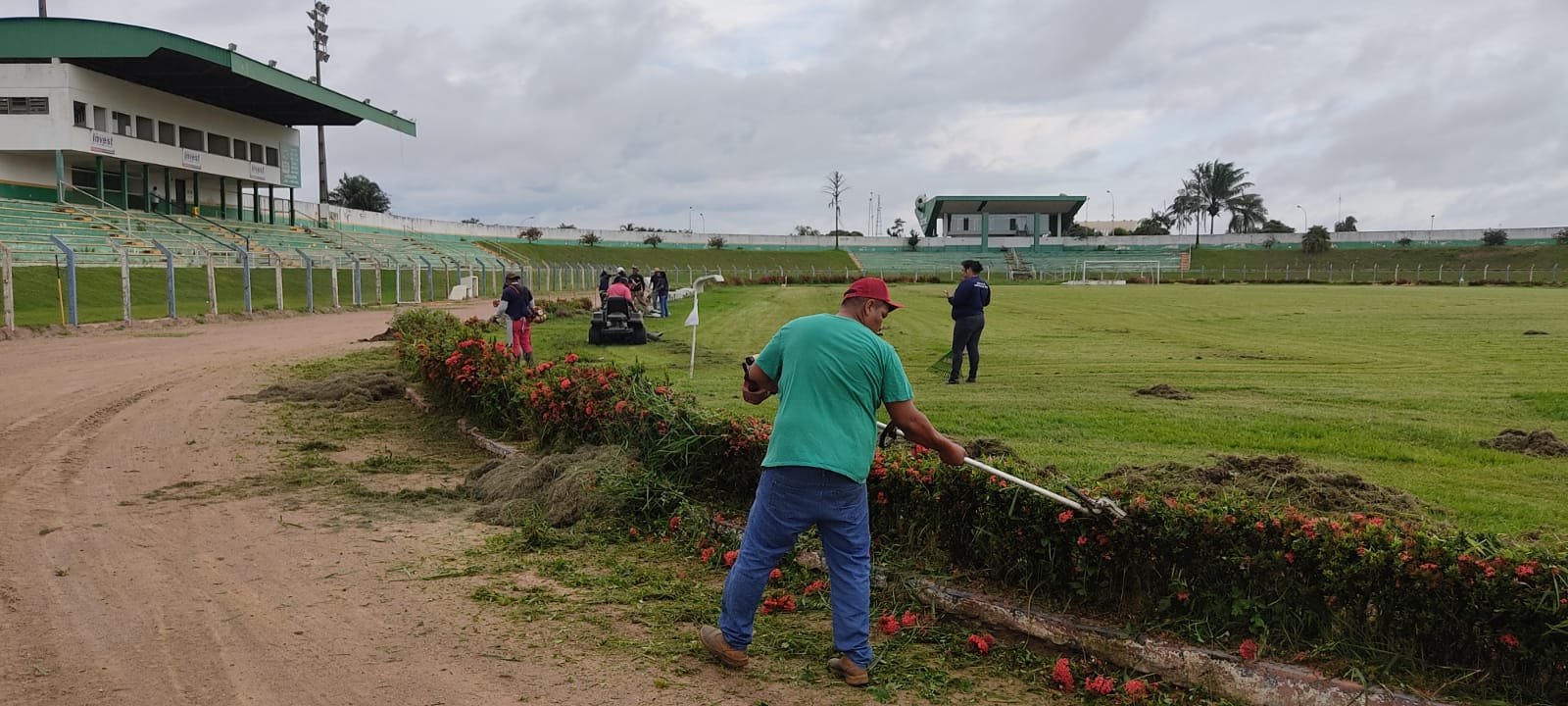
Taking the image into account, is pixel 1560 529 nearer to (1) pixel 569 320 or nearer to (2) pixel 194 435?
(2) pixel 194 435

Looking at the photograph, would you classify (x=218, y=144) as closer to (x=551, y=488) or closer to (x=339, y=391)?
(x=339, y=391)

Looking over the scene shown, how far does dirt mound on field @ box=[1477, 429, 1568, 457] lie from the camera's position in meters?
7.95

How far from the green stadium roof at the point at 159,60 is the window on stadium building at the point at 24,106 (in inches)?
70.3

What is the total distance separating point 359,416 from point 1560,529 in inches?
436

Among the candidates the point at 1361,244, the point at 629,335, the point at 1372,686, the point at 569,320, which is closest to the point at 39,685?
the point at 1372,686

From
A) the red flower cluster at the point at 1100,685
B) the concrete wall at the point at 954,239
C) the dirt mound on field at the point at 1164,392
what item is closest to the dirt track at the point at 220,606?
the red flower cluster at the point at 1100,685

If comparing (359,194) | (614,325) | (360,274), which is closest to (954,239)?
(359,194)

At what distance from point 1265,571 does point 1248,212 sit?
114 m

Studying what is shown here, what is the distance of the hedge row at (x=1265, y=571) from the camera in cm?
384

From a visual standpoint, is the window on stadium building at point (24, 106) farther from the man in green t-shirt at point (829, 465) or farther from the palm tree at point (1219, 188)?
the palm tree at point (1219, 188)

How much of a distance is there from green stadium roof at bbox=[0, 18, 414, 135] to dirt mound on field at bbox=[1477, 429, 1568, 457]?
45876 mm

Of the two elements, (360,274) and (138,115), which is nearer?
(360,274)

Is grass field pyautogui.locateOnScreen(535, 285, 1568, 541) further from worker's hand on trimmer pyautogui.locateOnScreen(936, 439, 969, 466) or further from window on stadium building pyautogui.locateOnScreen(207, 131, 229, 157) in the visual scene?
window on stadium building pyautogui.locateOnScreen(207, 131, 229, 157)

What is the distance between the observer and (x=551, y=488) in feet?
24.4
